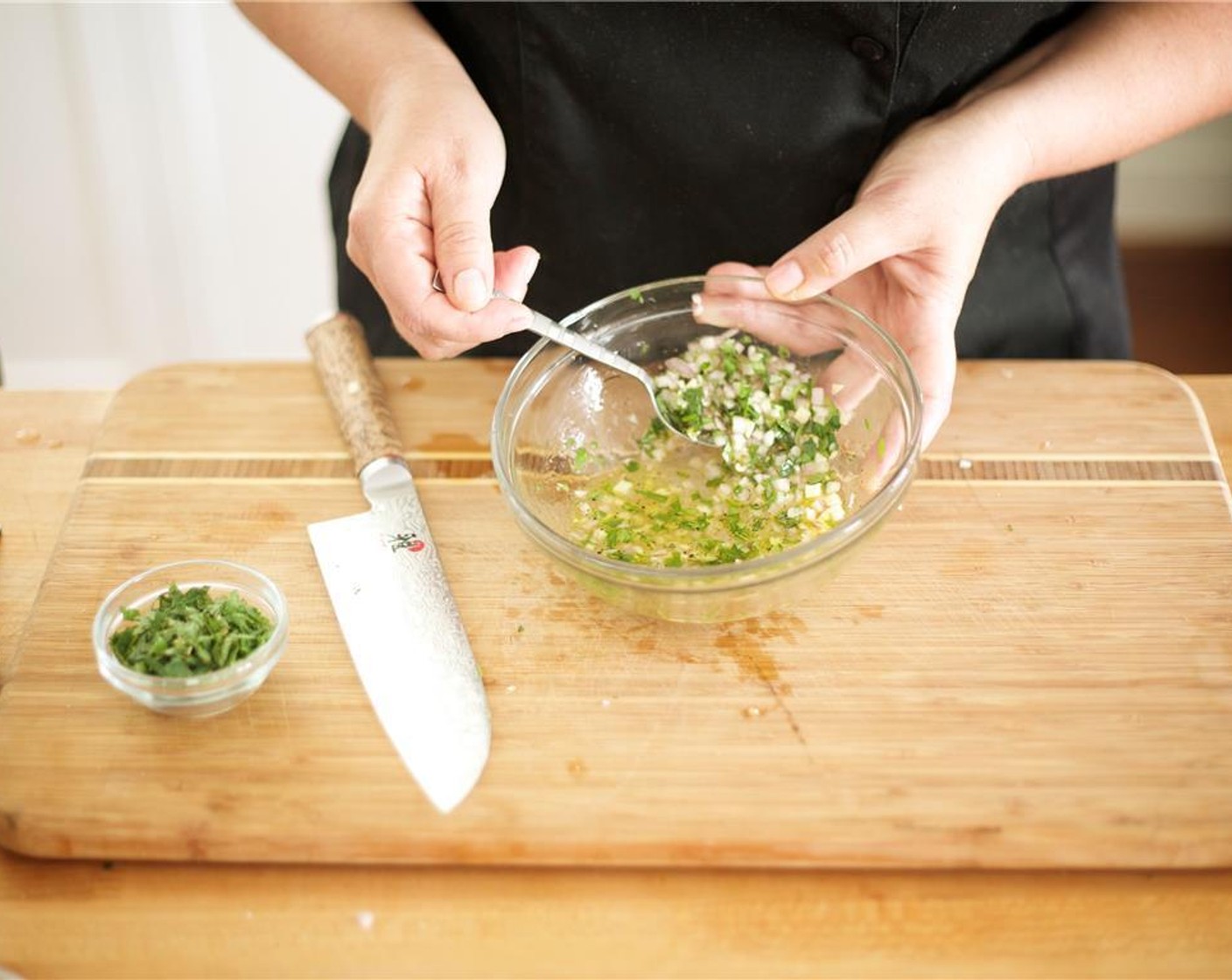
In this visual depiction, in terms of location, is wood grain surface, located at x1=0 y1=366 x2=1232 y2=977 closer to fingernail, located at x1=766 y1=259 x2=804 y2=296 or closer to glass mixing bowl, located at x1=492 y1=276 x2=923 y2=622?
glass mixing bowl, located at x1=492 y1=276 x2=923 y2=622

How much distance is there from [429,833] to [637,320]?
670mm

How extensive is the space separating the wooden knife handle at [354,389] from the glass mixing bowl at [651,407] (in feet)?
0.56

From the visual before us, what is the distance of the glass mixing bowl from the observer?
1272 millimetres

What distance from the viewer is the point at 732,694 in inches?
49.6

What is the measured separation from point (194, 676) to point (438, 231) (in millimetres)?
496

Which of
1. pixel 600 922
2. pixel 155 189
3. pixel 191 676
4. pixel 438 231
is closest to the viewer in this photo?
pixel 600 922

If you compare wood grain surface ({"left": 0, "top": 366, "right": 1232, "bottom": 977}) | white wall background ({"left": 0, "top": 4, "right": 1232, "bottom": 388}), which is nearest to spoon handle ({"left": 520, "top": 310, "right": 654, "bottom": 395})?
wood grain surface ({"left": 0, "top": 366, "right": 1232, "bottom": 977})

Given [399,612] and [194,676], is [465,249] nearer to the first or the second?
[399,612]

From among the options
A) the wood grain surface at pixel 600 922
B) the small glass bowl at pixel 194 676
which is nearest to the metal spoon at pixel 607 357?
the small glass bowl at pixel 194 676

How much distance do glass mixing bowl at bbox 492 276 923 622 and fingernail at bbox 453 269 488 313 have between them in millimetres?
135

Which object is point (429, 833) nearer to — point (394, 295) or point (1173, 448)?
point (394, 295)

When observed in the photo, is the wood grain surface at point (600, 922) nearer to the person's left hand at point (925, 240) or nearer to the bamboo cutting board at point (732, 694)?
the bamboo cutting board at point (732, 694)

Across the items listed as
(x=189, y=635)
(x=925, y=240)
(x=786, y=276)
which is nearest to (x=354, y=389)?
(x=189, y=635)

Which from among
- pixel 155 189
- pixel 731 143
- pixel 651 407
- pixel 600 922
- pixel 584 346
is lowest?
pixel 155 189
